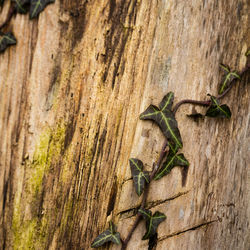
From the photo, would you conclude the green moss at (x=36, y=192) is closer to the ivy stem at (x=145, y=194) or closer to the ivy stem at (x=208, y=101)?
the ivy stem at (x=145, y=194)

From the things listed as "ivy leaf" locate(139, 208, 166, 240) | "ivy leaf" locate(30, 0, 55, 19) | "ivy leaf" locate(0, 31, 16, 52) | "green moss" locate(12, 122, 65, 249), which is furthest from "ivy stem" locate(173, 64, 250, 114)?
"ivy leaf" locate(0, 31, 16, 52)

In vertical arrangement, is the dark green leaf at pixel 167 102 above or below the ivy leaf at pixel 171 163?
above

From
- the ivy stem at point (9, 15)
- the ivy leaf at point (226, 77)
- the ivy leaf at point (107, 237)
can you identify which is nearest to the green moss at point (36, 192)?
the ivy leaf at point (107, 237)

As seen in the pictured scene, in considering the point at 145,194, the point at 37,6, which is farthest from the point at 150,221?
the point at 37,6

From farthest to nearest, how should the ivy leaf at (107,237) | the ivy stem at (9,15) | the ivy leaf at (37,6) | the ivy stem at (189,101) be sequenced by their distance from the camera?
1. the ivy stem at (9,15)
2. the ivy leaf at (37,6)
3. the ivy stem at (189,101)
4. the ivy leaf at (107,237)

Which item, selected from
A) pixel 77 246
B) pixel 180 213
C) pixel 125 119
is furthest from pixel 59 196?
pixel 180 213

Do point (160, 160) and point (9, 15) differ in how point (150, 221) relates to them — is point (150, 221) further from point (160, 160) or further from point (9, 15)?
point (9, 15)

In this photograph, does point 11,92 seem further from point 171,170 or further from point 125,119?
point 171,170

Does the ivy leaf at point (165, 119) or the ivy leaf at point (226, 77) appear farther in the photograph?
the ivy leaf at point (226, 77)
